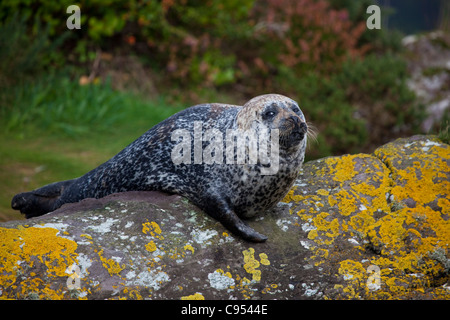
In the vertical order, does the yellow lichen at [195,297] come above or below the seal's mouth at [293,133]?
below

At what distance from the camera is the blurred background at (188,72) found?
6.59m

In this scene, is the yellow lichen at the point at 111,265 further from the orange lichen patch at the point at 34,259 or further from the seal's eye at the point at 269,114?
the seal's eye at the point at 269,114

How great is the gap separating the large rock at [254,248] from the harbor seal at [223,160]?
0.13m

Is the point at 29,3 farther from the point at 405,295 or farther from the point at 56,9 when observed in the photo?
the point at 405,295

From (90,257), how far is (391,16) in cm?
1043

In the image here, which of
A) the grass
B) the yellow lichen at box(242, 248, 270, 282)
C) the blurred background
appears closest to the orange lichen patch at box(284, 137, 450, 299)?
the yellow lichen at box(242, 248, 270, 282)

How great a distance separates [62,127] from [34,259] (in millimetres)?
4214

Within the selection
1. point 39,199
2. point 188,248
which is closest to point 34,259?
point 188,248

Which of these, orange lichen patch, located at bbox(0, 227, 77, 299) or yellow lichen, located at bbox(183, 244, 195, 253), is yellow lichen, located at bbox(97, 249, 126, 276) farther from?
yellow lichen, located at bbox(183, 244, 195, 253)

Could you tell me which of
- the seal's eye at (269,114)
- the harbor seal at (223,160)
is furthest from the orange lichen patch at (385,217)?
the seal's eye at (269,114)

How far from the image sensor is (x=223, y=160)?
126 inches

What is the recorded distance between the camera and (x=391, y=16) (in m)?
11.3

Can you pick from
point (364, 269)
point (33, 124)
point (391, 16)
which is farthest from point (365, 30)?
point (364, 269)

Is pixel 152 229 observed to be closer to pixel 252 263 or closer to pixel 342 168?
pixel 252 263
